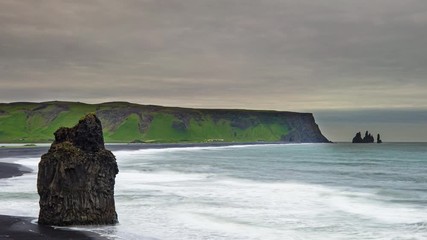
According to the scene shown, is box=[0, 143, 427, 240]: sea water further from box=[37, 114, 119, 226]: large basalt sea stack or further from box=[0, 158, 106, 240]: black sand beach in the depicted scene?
box=[0, 158, 106, 240]: black sand beach

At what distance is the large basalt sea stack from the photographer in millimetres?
25406

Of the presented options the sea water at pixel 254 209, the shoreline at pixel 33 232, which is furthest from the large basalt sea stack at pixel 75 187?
the sea water at pixel 254 209

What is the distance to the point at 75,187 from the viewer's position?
25.5 metres

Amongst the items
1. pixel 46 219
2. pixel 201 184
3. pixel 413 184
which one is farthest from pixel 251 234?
pixel 413 184

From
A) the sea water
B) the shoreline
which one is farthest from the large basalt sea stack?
the sea water

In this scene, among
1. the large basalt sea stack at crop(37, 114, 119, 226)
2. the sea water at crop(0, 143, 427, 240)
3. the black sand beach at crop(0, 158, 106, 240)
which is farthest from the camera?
the sea water at crop(0, 143, 427, 240)

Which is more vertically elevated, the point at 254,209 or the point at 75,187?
the point at 75,187

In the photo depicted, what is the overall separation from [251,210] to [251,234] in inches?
329

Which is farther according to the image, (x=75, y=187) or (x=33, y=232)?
(x=75, y=187)

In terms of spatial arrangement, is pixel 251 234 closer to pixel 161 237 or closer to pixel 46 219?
pixel 161 237

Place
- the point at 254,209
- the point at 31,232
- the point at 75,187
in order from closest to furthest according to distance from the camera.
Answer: the point at 31,232
the point at 75,187
the point at 254,209

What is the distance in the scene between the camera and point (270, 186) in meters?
52.0

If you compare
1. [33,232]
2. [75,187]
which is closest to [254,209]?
[75,187]

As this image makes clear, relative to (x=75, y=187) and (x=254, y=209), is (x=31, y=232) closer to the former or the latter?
(x=75, y=187)
